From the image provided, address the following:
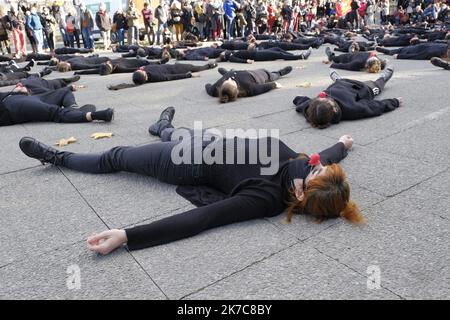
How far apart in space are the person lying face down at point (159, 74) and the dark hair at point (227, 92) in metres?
2.33

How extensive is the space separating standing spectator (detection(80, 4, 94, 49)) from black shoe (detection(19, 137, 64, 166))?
1351 cm

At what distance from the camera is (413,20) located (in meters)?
19.8

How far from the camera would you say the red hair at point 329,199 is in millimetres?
2499

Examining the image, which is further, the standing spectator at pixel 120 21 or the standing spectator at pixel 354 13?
the standing spectator at pixel 354 13

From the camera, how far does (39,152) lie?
3785mm

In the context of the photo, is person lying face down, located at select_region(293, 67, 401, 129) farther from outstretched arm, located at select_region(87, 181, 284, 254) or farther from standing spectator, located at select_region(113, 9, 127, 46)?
standing spectator, located at select_region(113, 9, 127, 46)

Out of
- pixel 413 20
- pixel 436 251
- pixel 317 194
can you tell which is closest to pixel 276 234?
pixel 317 194

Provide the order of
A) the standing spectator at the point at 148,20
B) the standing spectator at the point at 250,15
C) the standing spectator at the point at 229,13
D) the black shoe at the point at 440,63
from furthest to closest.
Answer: the standing spectator at the point at 250,15
the standing spectator at the point at 229,13
the standing spectator at the point at 148,20
the black shoe at the point at 440,63

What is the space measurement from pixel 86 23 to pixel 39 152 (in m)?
13.8

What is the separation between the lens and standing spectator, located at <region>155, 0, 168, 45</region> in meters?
16.2

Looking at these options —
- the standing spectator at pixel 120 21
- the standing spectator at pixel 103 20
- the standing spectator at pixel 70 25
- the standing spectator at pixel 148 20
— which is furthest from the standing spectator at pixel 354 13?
the standing spectator at pixel 70 25

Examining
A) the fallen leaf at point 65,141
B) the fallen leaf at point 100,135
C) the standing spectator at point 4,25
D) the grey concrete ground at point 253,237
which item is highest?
the standing spectator at point 4,25

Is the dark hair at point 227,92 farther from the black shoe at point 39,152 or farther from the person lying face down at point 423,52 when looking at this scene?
the person lying face down at point 423,52
